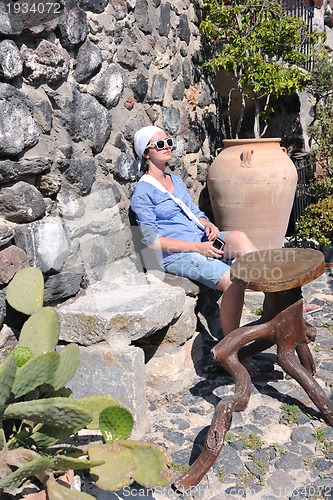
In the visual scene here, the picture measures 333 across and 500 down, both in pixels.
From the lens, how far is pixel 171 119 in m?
4.17

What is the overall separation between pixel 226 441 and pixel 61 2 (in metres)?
2.16

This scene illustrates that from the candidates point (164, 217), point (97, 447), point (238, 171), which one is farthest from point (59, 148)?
point (238, 171)

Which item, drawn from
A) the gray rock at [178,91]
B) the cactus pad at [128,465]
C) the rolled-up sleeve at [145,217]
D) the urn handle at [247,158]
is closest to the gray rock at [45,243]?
the rolled-up sleeve at [145,217]

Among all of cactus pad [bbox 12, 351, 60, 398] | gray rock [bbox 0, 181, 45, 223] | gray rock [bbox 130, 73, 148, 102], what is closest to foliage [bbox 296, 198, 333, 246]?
gray rock [bbox 130, 73, 148, 102]

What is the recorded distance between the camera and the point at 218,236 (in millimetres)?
3680

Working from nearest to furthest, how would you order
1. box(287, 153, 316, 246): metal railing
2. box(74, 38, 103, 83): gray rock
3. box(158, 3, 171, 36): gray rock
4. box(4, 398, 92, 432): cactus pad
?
box(4, 398, 92, 432): cactus pad, box(74, 38, 103, 83): gray rock, box(158, 3, 171, 36): gray rock, box(287, 153, 316, 246): metal railing

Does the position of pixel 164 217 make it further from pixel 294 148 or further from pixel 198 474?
pixel 294 148

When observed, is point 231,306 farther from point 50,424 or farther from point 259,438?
point 50,424

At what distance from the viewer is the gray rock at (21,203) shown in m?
2.55

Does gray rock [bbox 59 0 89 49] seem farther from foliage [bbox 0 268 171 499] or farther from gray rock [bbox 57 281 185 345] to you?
foliage [bbox 0 268 171 499]

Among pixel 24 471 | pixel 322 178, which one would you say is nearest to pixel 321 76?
pixel 322 178

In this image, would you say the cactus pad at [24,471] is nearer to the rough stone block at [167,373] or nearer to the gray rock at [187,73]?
the rough stone block at [167,373]

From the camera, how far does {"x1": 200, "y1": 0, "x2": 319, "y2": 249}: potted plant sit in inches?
171

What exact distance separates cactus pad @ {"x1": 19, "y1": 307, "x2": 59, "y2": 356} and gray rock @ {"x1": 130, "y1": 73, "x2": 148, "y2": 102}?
1785mm
